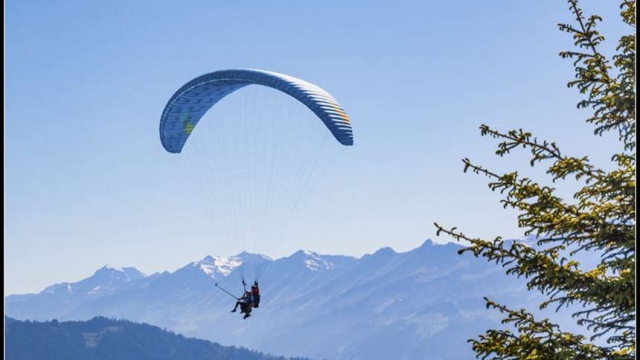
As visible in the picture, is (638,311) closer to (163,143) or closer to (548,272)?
(548,272)

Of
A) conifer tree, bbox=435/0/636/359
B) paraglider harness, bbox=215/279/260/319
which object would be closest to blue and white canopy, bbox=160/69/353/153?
paraglider harness, bbox=215/279/260/319

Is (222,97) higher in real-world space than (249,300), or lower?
higher

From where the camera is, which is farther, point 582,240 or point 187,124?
point 187,124

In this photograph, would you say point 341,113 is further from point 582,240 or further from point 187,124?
point 582,240

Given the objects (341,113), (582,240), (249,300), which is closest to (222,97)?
(341,113)

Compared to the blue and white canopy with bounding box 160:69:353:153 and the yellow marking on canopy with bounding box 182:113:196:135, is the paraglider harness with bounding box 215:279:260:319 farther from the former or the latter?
the yellow marking on canopy with bounding box 182:113:196:135

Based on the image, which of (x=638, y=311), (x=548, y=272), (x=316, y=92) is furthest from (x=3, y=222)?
(x=316, y=92)

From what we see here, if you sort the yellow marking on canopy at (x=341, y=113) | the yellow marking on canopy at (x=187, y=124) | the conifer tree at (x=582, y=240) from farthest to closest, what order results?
the yellow marking on canopy at (x=187, y=124) → the yellow marking on canopy at (x=341, y=113) → the conifer tree at (x=582, y=240)

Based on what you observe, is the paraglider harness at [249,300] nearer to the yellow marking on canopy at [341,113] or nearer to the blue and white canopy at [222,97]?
the blue and white canopy at [222,97]

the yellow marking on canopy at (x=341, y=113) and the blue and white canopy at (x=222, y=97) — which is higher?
the blue and white canopy at (x=222, y=97)

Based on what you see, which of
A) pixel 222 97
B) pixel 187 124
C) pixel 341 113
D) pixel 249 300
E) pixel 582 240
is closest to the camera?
pixel 582 240

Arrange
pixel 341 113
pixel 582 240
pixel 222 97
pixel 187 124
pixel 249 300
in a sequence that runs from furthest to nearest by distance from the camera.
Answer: pixel 222 97 < pixel 187 124 < pixel 249 300 < pixel 341 113 < pixel 582 240

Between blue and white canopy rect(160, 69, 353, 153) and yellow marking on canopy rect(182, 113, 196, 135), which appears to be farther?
yellow marking on canopy rect(182, 113, 196, 135)

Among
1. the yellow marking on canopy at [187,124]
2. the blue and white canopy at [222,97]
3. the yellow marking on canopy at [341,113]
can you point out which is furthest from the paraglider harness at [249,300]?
the yellow marking on canopy at [187,124]
